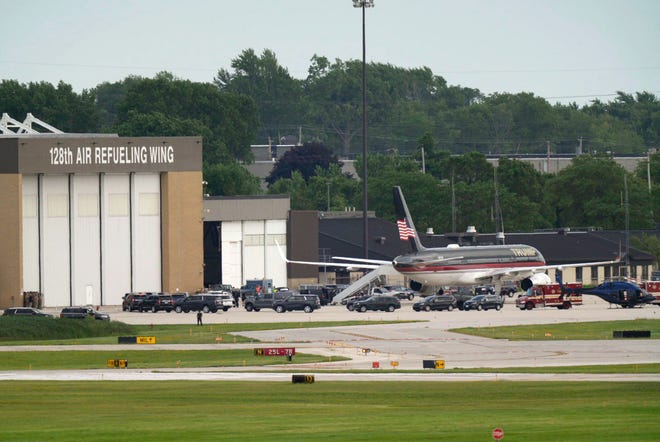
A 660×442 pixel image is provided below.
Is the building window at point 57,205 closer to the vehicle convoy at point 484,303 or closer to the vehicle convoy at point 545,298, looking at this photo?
the vehicle convoy at point 484,303

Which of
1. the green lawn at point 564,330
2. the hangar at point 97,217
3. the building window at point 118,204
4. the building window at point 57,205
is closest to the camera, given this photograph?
the green lawn at point 564,330

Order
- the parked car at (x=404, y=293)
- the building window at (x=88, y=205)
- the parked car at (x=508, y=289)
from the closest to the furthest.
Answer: the building window at (x=88, y=205), the parked car at (x=404, y=293), the parked car at (x=508, y=289)

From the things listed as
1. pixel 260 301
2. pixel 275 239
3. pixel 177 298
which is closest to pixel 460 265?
pixel 260 301

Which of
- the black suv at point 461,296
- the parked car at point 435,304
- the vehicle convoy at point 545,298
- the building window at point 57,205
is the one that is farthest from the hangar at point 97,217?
the vehicle convoy at point 545,298

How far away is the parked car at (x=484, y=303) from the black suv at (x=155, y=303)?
75.6ft

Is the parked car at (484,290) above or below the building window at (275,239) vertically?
below

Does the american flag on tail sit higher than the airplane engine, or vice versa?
the american flag on tail

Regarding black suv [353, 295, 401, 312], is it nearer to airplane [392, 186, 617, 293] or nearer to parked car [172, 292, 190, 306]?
airplane [392, 186, 617, 293]

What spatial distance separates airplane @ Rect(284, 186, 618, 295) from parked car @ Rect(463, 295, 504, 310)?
11.5 metres

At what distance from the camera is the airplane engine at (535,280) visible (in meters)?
130

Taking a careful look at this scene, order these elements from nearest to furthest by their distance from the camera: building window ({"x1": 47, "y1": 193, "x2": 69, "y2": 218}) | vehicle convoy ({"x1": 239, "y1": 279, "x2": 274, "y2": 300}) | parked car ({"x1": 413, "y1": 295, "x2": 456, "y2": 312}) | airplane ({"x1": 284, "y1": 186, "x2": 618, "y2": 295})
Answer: parked car ({"x1": 413, "y1": 295, "x2": 456, "y2": 312})
airplane ({"x1": 284, "y1": 186, "x2": 618, "y2": 295})
building window ({"x1": 47, "y1": 193, "x2": 69, "y2": 218})
vehicle convoy ({"x1": 239, "y1": 279, "x2": 274, "y2": 300})

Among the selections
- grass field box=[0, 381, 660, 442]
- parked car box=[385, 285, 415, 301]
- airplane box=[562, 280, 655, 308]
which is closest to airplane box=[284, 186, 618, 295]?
parked car box=[385, 285, 415, 301]

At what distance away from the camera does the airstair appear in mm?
129625

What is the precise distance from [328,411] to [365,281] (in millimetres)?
78760
